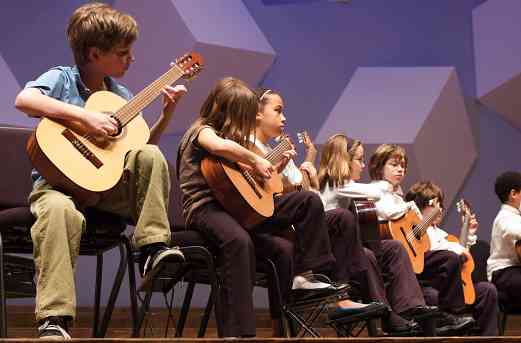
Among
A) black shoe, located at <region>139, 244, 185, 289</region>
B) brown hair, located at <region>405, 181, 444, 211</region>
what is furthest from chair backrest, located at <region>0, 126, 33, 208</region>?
brown hair, located at <region>405, 181, 444, 211</region>

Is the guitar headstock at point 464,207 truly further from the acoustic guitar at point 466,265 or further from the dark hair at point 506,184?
the dark hair at point 506,184

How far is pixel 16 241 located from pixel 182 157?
751 mm

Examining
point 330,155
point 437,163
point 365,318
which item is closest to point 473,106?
point 437,163

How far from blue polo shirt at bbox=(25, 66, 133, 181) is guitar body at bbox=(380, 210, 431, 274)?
234 cm

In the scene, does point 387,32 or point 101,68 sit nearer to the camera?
point 101,68

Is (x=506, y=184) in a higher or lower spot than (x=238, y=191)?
lower

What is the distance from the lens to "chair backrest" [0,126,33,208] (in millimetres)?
3332

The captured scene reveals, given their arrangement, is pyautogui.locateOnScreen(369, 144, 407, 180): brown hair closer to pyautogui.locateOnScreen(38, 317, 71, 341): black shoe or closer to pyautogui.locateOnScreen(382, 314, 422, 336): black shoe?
pyautogui.locateOnScreen(382, 314, 422, 336): black shoe

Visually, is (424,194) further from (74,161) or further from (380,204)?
(74,161)

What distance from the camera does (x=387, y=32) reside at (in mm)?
6664

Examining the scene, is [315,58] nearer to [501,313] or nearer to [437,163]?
[437,163]

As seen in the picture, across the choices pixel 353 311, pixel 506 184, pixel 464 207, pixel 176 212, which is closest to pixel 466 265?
pixel 464 207

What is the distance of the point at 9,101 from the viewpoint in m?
5.75

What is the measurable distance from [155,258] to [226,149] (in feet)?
2.04
